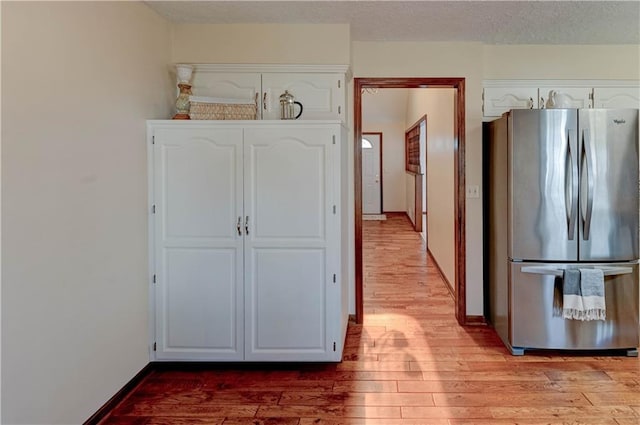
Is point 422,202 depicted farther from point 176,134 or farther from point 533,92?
point 176,134

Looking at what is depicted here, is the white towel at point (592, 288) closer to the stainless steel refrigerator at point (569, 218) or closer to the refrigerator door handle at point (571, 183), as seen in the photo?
the stainless steel refrigerator at point (569, 218)

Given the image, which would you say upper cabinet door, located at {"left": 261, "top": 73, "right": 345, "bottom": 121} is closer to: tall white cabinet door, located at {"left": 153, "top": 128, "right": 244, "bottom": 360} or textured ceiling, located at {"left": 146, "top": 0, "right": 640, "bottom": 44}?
textured ceiling, located at {"left": 146, "top": 0, "right": 640, "bottom": 44}

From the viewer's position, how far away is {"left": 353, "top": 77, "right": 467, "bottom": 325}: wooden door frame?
145 inches

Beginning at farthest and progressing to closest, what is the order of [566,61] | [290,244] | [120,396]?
[566,61], [290,244], [120,396]

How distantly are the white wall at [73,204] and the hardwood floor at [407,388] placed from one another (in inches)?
17.3

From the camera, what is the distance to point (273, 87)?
3262mm

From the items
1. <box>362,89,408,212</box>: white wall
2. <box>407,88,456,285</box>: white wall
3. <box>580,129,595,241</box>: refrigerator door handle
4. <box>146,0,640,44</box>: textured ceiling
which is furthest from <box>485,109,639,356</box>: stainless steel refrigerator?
<box>362,89,408,212</box>: white wall

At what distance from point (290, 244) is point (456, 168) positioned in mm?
1705

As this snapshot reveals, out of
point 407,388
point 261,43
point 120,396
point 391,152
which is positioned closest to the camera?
point 120,396

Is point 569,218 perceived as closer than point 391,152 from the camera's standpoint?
Yes

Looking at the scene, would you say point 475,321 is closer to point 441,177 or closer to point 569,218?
point 569,218

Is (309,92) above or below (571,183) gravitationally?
above

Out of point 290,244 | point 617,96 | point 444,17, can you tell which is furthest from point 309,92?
point 617,96

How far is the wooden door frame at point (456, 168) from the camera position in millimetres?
3684
